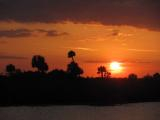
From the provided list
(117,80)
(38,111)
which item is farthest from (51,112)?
(117,80)

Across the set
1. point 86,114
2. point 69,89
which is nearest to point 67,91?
point 69,89

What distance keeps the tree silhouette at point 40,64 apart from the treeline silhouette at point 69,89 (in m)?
0.25

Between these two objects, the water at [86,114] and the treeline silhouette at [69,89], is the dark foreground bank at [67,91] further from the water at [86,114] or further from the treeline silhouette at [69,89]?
the water at [86,114]

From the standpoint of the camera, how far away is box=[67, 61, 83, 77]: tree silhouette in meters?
139

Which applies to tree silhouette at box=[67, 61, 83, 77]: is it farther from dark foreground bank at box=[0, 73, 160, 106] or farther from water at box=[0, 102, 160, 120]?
water at box=[0, 102, 160, 120]

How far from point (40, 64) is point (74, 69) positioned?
915 centimetres

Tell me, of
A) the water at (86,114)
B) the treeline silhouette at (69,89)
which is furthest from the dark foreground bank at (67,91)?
the water at (86,114)

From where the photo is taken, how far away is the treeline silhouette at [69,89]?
124562 mm

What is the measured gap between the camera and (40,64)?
5679 inches

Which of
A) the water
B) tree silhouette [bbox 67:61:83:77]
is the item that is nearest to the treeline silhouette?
tree silhouette [bbox 67:61:83:77]

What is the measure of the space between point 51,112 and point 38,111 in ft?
11.2

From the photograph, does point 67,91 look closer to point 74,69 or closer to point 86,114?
point 74,69

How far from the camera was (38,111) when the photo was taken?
10619cm

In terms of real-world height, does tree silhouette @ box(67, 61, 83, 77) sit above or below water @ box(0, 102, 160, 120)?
above
